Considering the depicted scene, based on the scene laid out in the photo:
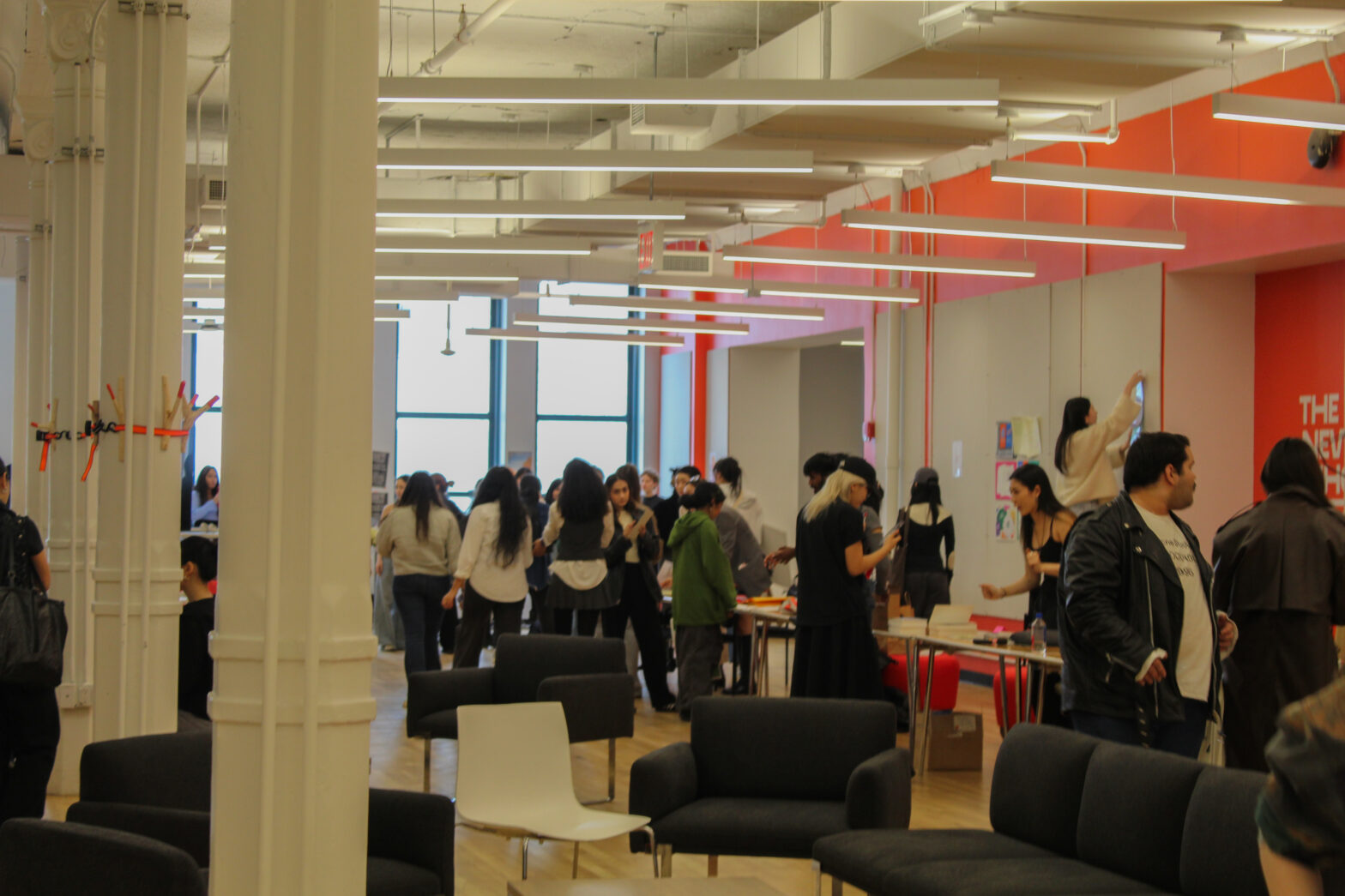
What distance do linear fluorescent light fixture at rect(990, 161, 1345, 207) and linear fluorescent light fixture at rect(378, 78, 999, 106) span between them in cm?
A: 122

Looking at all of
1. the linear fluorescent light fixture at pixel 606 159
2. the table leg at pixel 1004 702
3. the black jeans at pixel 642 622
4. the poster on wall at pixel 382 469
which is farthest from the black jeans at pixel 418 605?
the poster on wall at pixel 382 469

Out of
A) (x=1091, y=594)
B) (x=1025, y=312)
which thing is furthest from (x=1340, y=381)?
(x=1091, y=594)

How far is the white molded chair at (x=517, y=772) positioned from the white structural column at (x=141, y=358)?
1290 mm

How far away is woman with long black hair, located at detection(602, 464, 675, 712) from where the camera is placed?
9.42 metres

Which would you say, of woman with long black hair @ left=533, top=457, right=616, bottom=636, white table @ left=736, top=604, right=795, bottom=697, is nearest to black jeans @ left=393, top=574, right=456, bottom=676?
woman with long black hair @ left=533, top=457, right=616, bottom=636

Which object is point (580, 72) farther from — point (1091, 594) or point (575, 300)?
point (1091, 594)

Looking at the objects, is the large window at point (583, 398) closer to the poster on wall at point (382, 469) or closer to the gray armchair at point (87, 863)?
the poster on wall at point (382, 469)

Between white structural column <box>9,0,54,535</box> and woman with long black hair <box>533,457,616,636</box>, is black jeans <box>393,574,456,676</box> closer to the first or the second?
woman with long black hair <box>533,457,616,636</box>

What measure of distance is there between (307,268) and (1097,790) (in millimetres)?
2664

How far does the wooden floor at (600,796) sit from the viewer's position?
567 cm

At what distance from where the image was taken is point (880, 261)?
973 cm

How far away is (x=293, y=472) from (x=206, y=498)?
12.9 meters

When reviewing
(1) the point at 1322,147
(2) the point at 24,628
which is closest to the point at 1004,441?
(1) the point at 1322,147

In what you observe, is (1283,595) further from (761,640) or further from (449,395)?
(449,395)
